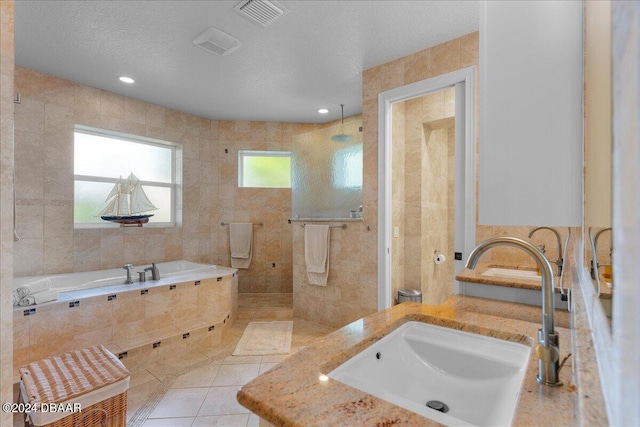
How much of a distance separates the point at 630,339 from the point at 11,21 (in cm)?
154

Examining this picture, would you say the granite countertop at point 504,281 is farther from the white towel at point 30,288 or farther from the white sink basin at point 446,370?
the white towel at point 30,288

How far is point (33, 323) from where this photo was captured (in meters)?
Answer: 2.05

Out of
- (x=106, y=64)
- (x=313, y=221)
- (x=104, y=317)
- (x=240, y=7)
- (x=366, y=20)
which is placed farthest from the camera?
(x=313, y=221)

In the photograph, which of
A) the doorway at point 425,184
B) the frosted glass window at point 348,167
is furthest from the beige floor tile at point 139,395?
the frosted glass window at point 348,167

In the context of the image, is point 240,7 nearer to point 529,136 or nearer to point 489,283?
point 529,136

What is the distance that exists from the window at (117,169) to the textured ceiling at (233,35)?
0.56m

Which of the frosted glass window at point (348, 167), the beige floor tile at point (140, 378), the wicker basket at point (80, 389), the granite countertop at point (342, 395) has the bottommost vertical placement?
the beige floor tile at point (140, 378)

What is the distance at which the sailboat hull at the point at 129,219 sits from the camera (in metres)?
3.25

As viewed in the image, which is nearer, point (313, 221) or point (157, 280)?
point (157, 280)

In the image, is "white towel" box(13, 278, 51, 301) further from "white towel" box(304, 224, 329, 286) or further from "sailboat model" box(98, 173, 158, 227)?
"white towel" box(304, 224, 329, 286)

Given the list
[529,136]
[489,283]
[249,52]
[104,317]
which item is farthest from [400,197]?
[104,317]

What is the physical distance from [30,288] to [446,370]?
266cm

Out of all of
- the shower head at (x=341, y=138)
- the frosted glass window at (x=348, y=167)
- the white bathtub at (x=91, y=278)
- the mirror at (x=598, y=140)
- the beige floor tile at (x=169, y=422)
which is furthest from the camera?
the shower head at (x=341, y=138)

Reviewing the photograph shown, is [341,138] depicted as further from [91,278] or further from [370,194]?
[91,278]
